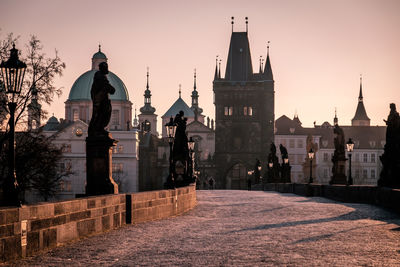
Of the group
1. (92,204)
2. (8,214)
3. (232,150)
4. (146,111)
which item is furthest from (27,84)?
(146,111)

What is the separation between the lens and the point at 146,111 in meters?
176

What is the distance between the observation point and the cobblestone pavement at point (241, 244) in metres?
10.1

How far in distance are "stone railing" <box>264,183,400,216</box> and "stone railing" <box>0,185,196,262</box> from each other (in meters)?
7.32

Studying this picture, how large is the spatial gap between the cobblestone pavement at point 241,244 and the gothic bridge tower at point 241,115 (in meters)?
98.2

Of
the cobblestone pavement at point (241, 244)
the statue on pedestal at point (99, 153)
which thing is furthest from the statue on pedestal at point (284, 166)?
the statue on pedestal at point (99, 153)

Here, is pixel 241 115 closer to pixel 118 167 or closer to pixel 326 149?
pixel 118 167

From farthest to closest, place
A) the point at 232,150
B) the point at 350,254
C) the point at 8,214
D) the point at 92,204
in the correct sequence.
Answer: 1. the point at 232,150
2. the point at 92,204
3. the point at 350,254
4. the point at 8,214

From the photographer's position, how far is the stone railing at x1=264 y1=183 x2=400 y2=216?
20.9m

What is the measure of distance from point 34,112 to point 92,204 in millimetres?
22683

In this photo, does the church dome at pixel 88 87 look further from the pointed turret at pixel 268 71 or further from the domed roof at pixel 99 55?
the pointed turret at pixel 268 71

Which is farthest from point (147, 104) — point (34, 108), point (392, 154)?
point (392, 154)

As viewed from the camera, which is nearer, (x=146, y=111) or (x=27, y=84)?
(x=27, y=84)

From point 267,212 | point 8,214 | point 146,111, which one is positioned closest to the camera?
point 8,214

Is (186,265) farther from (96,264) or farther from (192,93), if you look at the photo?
(192,93)
